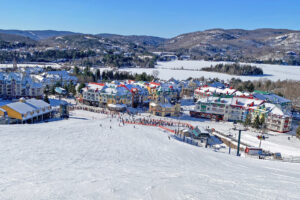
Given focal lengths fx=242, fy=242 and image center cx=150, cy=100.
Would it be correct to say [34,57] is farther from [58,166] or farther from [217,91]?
[58,166]

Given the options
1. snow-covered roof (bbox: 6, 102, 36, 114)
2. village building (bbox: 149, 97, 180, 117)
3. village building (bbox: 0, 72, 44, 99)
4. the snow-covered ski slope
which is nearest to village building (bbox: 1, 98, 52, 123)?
snow-covered roof (bbox: 6, 102, 36, 114)

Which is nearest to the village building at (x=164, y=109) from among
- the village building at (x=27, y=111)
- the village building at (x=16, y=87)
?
the village building at (x=27, y=111)

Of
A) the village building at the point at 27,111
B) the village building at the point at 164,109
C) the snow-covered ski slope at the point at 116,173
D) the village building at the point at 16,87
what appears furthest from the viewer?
the village building at the point at 16,87

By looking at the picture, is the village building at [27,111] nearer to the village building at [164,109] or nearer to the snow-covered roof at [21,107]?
the snow-covered roof at [21,107]

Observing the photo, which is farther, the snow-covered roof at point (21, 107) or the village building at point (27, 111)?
the snow-covered roof at point (21, 107)

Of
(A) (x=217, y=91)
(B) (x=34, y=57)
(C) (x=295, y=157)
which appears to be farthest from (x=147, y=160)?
(B) (x=34, y=57)

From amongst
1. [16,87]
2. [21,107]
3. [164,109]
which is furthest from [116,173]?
[16,87]

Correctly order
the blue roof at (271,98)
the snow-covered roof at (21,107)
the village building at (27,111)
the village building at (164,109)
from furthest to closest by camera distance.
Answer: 1. the blue roof at (271,98)
2. the village building at (164,109)
3. the snow-covered roof at (21,107)
4. the village building at (27,111)

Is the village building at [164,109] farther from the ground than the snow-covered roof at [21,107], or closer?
closer

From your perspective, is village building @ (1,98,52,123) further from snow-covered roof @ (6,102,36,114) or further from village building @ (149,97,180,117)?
village building @ (149,97,180,117)
